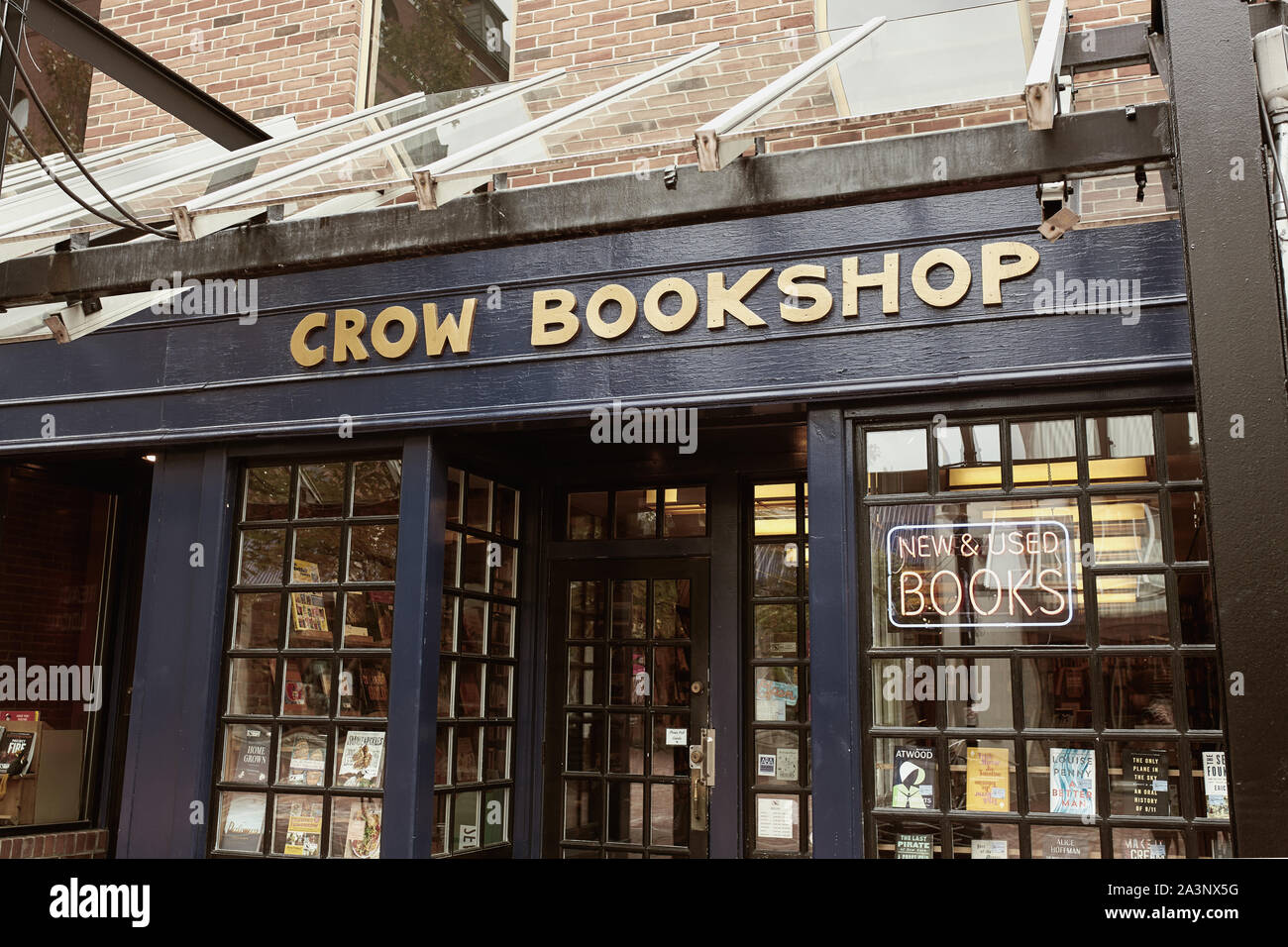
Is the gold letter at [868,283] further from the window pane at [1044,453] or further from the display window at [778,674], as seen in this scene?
the display window at [778,674]

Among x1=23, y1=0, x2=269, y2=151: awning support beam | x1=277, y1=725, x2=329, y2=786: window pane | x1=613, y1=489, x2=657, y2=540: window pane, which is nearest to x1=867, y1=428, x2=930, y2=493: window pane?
x1=613, y1=489, x2=657, y2=540: window pane

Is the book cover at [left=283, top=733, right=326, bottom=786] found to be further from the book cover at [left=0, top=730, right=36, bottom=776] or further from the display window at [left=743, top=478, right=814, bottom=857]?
the display window at [left=743, top=478, right=814, bottom=857]

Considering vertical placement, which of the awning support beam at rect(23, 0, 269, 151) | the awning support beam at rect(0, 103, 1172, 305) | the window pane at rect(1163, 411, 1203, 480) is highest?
the awning support beam at rect(23, 0, 269, 151)

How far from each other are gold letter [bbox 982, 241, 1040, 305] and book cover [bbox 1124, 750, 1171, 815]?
7.00 feet

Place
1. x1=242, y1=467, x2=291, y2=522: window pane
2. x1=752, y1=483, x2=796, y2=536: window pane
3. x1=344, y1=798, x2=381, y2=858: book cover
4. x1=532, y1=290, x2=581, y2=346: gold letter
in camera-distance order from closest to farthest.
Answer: x1=532, y1=290, x2=581, y2=346: gold letter → x1=344, y1=798, x2=381, y2=858: book cover → x1=242, y1=467, x2=291, y2=522: window pane → x1=752, y1=483, x2=796, y2=536: window pane

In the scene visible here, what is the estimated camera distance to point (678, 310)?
218 inches

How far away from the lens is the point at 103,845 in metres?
7.49

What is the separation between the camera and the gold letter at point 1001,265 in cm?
495

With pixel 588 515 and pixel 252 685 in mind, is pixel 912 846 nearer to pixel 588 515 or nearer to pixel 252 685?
pixel 588 515

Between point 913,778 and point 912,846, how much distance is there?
301 millimetres

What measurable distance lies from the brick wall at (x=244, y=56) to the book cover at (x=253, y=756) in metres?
4.04

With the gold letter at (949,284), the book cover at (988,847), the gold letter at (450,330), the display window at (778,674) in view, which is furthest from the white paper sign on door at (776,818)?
the gold letter at (450,330)

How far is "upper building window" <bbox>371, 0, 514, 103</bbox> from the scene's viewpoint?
7.14 metres

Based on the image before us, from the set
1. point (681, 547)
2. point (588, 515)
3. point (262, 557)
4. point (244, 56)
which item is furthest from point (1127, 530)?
point (244, 56)
